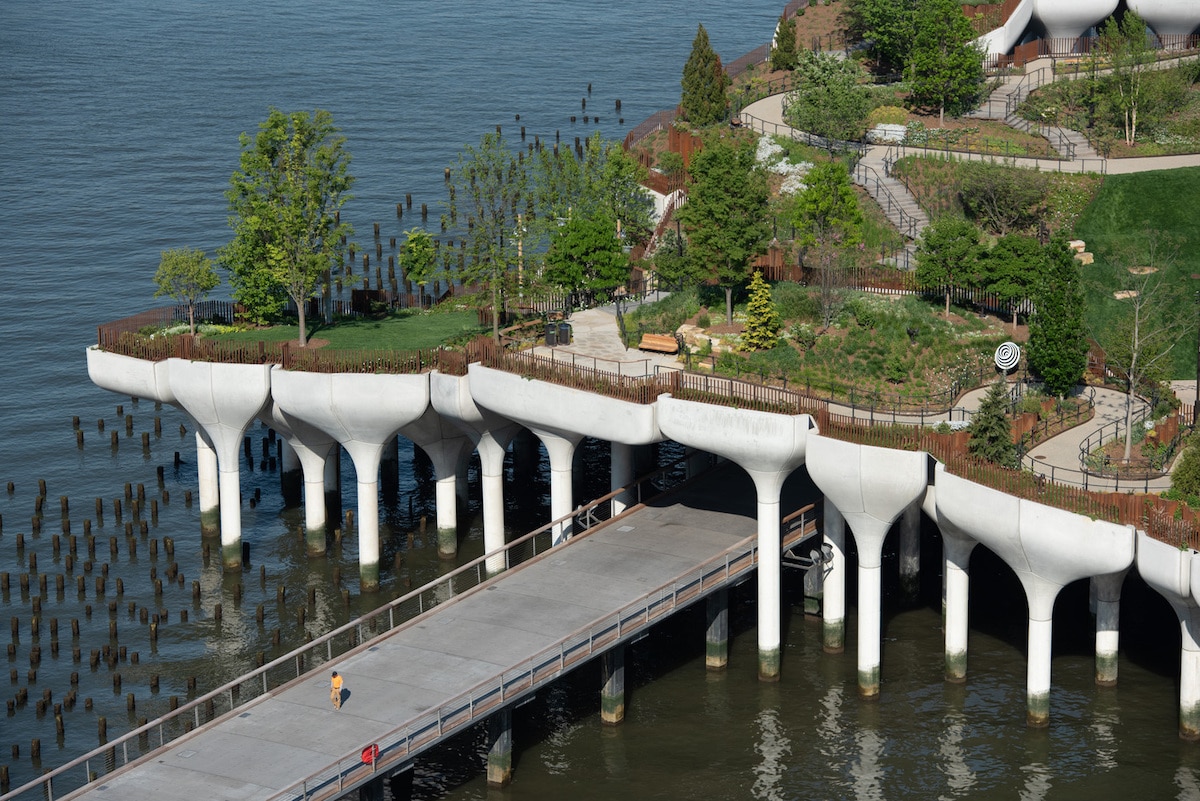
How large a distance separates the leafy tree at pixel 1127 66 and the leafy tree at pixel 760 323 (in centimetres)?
3514

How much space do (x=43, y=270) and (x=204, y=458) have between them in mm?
55507

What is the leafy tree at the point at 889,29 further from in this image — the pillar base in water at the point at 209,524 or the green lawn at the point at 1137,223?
the pillar base in water at the point at 209,524

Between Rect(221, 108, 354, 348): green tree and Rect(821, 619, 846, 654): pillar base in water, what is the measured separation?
99.7ft

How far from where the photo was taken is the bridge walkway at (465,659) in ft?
234

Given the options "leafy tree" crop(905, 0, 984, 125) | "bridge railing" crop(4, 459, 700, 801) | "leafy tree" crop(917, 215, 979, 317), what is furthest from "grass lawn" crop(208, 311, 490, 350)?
"leafy tree" crop(905, 0, 984, 125)

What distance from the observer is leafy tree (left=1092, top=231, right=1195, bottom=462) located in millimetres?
91750

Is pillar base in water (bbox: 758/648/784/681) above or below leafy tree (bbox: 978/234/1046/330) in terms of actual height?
below

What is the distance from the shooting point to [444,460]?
99.4 metres

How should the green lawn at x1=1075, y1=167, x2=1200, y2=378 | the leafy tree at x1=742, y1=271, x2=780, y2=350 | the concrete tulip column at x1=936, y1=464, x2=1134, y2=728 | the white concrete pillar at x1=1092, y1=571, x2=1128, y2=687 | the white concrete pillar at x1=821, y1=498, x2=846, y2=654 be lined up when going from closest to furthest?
1. the concrete tulip column at x1=936, y1=464, x2=1134, y2=728
2. the white concrete pillar at x1=1092, y1=571, x2=1128, y2=687
3. the white concrete pillar at x1=821, y1=498, x2=846, y2=654
4. the leafy tree at x1=742, y1=271, x2=780, y2=350
5. the green lawn at x1=1075, y1=167, x2=1200, y2=378

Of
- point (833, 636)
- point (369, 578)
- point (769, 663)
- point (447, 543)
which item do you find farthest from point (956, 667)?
point (369, 578)

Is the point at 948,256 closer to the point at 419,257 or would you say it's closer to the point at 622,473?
the point at 622,473

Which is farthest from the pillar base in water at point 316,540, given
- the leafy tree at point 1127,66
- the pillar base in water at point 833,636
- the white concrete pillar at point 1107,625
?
the leafy tree at point 1127,66

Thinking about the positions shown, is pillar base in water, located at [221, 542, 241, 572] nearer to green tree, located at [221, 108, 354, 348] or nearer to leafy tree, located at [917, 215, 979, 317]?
green tree, located at [221, 108, 354, 348]

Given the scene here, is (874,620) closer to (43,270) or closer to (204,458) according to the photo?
(204,458)
